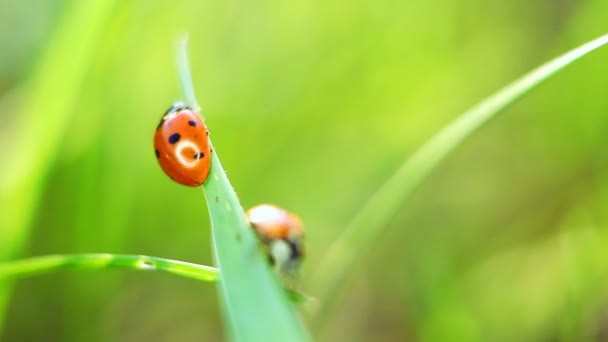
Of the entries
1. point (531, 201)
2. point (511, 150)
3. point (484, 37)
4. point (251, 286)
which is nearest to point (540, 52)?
point (484, 37)

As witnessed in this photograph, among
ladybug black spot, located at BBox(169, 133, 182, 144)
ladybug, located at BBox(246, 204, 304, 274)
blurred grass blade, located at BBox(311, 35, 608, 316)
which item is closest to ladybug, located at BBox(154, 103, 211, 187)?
ladybug black spot, located at BBox(169, 133, 182, 144)

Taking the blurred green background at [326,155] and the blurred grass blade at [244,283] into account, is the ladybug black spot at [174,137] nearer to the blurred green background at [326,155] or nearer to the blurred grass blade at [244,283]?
the blurred grass blade at [244,283]

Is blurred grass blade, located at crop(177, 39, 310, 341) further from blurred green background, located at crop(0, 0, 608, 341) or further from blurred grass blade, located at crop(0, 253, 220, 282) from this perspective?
blurred green background, located at crop(0, 0, 608, 341)

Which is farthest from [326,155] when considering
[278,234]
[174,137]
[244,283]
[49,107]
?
[244,283]

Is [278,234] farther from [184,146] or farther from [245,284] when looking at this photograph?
[245,284]

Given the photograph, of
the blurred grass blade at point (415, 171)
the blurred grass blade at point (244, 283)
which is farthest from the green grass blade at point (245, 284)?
the blurred grass blade at point (415, 171)

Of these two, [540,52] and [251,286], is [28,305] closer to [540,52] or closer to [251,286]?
[251,286]
